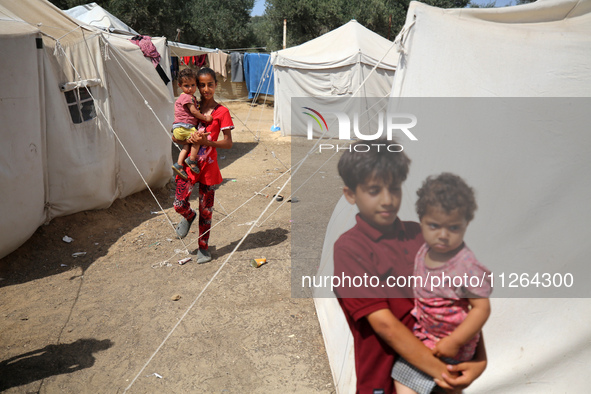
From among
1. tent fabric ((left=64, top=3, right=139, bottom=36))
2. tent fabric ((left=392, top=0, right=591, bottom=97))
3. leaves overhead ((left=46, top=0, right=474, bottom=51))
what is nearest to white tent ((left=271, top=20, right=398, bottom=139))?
tent fabric ((left=64, top=3, right=139, bottom=36))

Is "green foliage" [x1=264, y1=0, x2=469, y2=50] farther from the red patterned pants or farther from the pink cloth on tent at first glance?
the red patterned pants

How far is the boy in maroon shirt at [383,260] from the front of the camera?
1161 mm

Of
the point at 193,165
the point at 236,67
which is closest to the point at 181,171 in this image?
the point at 193,165

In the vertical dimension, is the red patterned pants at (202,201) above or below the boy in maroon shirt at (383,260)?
below

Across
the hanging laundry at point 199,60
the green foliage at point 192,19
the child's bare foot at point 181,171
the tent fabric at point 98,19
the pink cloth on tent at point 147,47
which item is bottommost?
the child's bare foot at point 181,171

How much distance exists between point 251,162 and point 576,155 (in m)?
7.87

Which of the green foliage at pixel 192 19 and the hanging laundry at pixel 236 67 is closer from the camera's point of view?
the hanging laundry at pixel 236 67

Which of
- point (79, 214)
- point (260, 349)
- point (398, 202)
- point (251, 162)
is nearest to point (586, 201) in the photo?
point (398, 202)

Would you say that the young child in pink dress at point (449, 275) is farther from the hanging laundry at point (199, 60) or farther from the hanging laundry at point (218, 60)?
the hanging laundry at point (218, 60)

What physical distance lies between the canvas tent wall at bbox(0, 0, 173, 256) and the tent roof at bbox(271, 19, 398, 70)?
20.3 feet

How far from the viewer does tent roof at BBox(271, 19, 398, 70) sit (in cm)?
1130

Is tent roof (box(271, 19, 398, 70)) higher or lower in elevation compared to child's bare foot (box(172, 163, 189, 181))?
higher

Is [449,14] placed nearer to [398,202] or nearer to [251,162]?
[398,202]

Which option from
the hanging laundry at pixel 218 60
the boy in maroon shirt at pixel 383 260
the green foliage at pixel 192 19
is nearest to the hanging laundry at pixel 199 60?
the hanging laundry at pixel 218 60
